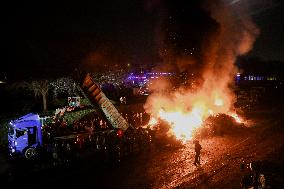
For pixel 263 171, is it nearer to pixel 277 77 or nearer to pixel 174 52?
pixel 174 52

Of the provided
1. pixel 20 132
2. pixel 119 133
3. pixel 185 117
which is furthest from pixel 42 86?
pixel 185 117

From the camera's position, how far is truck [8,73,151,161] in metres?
16.2

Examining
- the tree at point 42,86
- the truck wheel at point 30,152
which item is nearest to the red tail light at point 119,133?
the truck wheel at point 30,152

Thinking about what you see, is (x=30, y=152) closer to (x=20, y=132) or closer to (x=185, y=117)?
(x=20, y=132)

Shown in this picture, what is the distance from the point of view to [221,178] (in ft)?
42.0

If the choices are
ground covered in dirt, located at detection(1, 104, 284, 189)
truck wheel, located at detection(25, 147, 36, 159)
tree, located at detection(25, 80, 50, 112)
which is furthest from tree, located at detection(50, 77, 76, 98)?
ground covered in dirt, located at detection(1, 104, 284, 189)

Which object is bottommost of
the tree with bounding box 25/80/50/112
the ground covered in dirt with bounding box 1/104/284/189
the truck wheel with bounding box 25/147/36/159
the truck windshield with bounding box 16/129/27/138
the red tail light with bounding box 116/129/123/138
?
the ground covered in dirt with bounding box 1/104/284/189

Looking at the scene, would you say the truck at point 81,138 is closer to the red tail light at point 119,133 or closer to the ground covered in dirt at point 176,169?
the red tail light at point 119,133

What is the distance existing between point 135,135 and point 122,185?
5.82 m

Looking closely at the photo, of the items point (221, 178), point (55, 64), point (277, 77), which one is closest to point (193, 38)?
point (55, 64)

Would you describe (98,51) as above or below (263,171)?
above

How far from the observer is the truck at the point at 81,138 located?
53.0 feet

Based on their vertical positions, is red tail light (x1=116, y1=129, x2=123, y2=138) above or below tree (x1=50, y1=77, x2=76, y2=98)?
below

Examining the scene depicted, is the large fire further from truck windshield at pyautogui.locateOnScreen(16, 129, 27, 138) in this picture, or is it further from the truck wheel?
truck windshield at pyautogui.locateOnScreen(16, 129, 27, 138)
